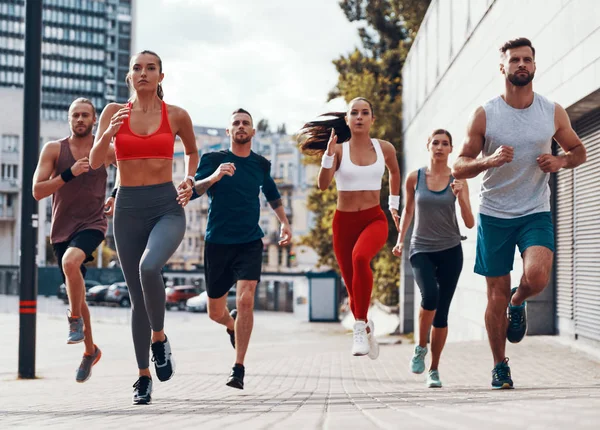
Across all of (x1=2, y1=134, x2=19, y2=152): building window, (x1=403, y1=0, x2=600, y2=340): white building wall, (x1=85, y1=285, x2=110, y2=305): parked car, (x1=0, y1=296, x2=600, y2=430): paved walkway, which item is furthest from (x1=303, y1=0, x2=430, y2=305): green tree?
(x1=2, y1=134, x2=19, y2=152): building window

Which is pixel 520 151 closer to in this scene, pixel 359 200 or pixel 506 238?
pixel 506 238

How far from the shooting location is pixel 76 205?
28.3 feet

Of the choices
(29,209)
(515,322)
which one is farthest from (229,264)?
(29,209)

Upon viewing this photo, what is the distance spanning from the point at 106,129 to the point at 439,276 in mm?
3375

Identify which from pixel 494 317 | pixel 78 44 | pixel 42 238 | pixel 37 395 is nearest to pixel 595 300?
pixel 494 317

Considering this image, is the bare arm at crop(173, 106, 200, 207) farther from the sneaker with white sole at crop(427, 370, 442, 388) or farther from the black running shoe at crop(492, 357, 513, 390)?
the sneaker with white sole at crop(427, 370, 442, 388)

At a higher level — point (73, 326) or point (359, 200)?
point (359, 200)

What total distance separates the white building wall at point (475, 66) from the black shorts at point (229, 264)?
4208 mm

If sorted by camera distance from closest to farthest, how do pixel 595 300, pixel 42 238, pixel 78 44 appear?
pixel 595 300 < pixel 42 238 < pixel 78 44

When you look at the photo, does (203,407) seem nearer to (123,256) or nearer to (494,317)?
(123,256)

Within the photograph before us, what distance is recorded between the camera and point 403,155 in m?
31.7

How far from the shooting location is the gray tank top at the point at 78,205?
862cm

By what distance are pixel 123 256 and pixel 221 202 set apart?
1.91 m

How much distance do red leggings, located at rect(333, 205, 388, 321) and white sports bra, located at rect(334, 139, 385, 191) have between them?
218 mm
